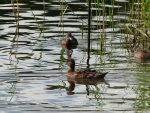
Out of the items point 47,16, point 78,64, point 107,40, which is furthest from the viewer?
point 47,16

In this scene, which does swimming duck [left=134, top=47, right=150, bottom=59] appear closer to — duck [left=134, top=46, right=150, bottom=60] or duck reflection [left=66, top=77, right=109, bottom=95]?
duck [left=134, top=46, right=150, bottom=60]

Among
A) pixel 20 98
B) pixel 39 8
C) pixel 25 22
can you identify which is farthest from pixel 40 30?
pixel 20 98

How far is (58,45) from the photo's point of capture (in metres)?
18.8

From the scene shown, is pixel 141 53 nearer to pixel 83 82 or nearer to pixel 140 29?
pixel 140 29

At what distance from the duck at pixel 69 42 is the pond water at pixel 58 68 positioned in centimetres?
17

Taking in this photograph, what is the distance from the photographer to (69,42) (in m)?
18.3

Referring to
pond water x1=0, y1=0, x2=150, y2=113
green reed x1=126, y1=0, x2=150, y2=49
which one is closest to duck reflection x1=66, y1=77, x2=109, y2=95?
pond water x1=0, y1=0, x2=150, y2=113

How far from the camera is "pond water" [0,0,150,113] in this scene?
12.5 m

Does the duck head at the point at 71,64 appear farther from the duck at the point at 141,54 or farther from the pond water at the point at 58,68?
the duck at the point at 141,54

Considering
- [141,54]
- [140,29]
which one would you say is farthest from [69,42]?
[141,54]

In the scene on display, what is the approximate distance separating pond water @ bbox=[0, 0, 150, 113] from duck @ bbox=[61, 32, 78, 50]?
166 mm

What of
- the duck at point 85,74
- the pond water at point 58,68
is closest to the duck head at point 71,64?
the duck at point 85,74

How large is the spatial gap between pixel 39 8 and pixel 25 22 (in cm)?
228

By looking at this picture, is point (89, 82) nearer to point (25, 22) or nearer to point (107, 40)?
point (107, 40)
